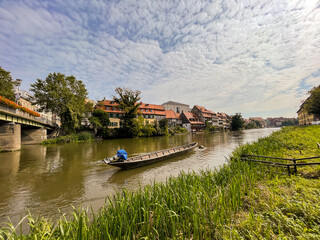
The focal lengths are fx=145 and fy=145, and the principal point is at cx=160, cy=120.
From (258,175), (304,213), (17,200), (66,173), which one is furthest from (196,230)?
(66,173)

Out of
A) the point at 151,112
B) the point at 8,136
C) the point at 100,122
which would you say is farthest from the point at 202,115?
the point at 8,136

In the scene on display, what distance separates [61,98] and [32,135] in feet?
32.8

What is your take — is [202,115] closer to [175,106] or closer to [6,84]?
[175,106]

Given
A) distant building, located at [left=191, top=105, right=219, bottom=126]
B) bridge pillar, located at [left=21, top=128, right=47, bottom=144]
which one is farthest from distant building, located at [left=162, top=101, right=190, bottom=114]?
bridge pillar, located at [left=21, top=128, right=47, bottom=144]

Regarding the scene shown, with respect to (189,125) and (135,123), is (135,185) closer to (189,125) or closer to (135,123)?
(135,123)

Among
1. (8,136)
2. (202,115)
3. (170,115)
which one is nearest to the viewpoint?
(8,136)

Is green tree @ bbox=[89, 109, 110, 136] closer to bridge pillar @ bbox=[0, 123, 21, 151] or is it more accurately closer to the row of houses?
the row of houses

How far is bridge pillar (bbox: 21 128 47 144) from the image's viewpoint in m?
29.0

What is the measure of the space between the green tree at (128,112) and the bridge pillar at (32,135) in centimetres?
1794

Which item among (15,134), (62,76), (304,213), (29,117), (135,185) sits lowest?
(135,185)

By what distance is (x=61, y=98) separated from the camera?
3459cm

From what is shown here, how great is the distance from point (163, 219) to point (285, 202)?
10.1 ft

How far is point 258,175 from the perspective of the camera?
20.0ft

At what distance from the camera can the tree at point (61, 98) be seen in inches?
1300
